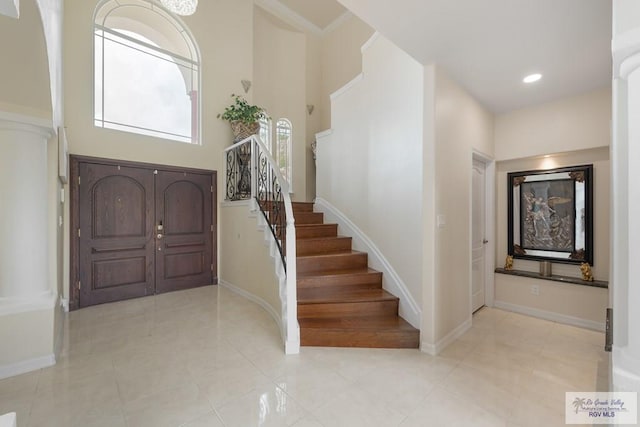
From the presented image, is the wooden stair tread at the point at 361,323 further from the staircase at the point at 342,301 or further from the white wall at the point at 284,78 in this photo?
the white wall at the point at 284,78

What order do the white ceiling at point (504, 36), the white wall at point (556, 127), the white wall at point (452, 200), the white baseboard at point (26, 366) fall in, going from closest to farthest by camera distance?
the white ceiling at point (504, 36), the white baseboard at point (26, 366), the white wall at point (452, 200), the white wall at point (556, 127)

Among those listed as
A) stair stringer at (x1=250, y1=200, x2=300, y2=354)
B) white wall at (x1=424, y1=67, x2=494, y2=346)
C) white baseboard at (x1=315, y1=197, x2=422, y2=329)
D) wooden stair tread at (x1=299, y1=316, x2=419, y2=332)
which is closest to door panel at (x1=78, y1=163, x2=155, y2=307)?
stair stringer at (x1=250, y1=200, x2=300, y2=354)

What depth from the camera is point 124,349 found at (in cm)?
253

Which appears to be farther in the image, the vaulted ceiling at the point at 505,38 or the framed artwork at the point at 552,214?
the framed artwork at the point at 552,214

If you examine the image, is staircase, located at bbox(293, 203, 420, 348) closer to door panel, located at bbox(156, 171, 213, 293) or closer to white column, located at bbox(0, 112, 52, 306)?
door panel, located at bbox(156, 171, 213, 293)

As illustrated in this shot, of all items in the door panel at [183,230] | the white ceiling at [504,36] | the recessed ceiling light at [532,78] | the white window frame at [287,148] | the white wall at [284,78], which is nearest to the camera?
the white ceiling at [504,36]

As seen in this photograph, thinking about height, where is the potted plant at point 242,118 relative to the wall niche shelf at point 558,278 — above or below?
above

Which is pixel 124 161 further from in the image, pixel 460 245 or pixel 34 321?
pixel 460 245

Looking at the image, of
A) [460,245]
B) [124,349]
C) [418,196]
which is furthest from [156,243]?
[460,245]

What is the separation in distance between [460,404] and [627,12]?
7.25 feet

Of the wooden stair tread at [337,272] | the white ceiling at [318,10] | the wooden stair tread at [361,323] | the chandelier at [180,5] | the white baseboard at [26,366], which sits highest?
the white ceiling at [318,10]

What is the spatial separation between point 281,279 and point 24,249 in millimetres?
2159

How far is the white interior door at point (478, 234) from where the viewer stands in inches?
142

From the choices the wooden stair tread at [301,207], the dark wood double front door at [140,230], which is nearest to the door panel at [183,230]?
the dark wood double front door at [140,230]
